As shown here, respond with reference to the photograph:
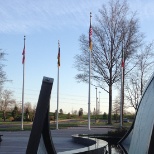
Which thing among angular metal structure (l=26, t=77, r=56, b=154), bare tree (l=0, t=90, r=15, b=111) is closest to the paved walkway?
angular metal structure (l=26, t=77, r=56, b=154)

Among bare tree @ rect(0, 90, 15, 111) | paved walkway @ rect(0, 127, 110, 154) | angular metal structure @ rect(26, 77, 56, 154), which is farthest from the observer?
bare tree @ rect(0, 90, 15, 111)

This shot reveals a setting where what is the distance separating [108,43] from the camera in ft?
126

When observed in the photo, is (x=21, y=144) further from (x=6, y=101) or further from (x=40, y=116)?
(x=6, y=101)

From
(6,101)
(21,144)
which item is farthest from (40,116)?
(6,101)

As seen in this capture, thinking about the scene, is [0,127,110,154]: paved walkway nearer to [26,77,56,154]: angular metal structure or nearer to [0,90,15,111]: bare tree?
[26,77,56,154]: angular metal structure

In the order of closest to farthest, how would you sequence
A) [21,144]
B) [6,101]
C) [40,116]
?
[40,116] < [21,144] < [6,101]

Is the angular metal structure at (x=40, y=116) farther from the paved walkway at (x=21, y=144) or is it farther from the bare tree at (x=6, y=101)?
the bare tree at (x=6, y=101)

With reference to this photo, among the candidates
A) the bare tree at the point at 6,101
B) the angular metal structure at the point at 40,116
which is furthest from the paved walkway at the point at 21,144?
the bare tree at the point at 6,101

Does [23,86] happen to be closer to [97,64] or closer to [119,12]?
[97,64]

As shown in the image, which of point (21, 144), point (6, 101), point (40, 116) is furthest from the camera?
point (6, 101)

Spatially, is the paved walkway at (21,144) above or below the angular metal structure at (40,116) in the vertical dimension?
below

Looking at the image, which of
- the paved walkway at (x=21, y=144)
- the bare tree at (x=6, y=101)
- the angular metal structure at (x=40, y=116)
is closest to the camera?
the angular metal structure at (x=40, y=116)

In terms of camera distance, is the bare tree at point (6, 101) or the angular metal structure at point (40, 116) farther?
the bare tree at point (6, 101)

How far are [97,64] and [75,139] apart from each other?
20.7 meters
